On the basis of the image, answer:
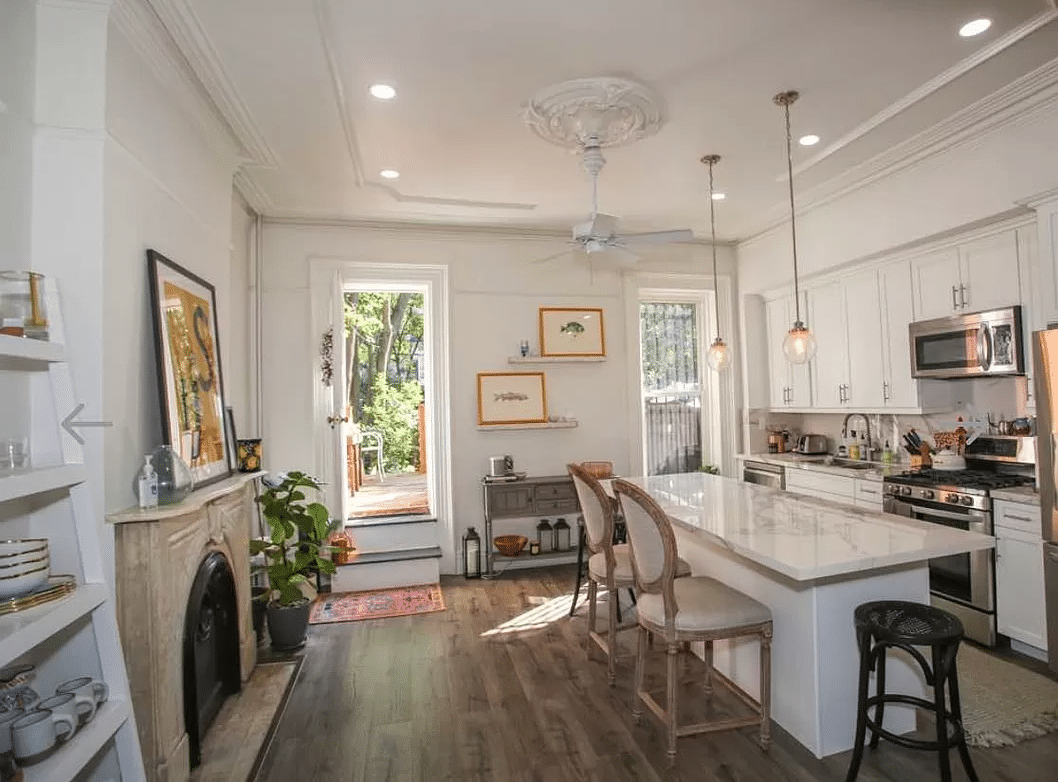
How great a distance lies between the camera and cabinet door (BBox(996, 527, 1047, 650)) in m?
3.01

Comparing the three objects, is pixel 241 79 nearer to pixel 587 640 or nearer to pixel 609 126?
pixel 609 126

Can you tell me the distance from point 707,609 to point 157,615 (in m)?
2.07

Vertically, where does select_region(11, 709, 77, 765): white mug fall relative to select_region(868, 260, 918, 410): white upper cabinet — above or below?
below

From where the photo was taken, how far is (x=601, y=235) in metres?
3.16

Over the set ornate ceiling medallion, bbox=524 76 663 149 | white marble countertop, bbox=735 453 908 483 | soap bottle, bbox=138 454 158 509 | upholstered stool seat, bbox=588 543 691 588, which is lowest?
upholstered stool seat, bbox=588 543 691 588

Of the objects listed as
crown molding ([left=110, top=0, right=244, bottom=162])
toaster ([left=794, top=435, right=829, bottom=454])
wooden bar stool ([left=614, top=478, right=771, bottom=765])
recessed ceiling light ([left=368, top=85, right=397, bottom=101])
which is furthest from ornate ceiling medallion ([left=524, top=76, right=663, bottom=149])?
toaster ([left=794, top=435, right=829, bottom=454])

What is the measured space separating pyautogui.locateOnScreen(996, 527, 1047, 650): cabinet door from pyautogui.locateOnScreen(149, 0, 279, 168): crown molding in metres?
4.59

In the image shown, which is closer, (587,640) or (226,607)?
(226,607)

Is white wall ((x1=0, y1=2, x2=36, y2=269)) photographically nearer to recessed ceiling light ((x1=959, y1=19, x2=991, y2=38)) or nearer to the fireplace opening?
the fireplace opening

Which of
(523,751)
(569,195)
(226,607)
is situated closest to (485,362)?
(569,195)

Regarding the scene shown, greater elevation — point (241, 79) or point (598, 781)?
point (241, 79)

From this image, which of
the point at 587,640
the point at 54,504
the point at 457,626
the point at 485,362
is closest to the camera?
the point at 54,504

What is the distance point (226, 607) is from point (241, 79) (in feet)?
8.43

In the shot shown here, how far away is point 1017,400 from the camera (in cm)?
370
